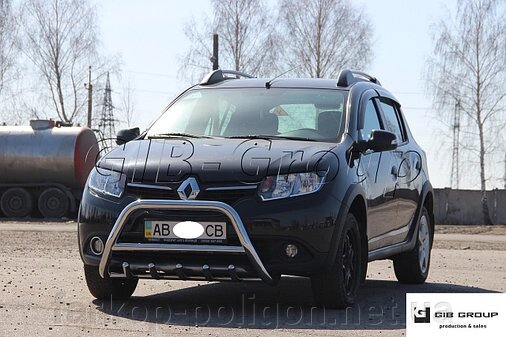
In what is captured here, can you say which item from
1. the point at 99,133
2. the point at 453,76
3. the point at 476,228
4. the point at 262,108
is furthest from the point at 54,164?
the point at 262,108

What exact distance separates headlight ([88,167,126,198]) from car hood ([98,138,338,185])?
0.05 metres

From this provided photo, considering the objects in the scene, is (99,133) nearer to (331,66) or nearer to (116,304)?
(331,66)

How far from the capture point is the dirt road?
7.18 meters

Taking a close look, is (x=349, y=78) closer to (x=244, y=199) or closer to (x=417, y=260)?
(x=417, y=260)

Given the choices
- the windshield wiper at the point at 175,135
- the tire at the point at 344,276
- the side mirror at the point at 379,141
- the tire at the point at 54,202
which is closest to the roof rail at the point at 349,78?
the side mirror at the point at 379,141

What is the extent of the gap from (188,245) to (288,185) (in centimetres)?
82

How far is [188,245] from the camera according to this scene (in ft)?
25.3

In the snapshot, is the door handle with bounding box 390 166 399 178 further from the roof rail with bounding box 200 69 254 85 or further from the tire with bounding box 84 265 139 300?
the tire with bounding box 84 265 139 300

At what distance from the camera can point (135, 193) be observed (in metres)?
7.92

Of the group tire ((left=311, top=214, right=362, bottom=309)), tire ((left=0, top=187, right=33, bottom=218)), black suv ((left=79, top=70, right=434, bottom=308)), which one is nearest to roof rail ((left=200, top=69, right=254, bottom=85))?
black suv ((left=79, top=70, right=434, bottom=308))

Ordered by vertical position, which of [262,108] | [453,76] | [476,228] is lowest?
[476,228]

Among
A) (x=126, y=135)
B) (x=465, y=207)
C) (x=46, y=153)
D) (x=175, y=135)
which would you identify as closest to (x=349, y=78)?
(x=175, y=135)

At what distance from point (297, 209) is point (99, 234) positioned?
1.47 meters

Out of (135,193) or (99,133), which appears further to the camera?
(99,133)
